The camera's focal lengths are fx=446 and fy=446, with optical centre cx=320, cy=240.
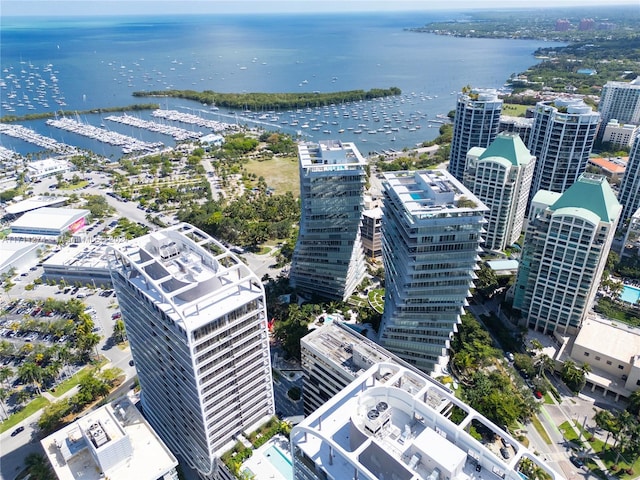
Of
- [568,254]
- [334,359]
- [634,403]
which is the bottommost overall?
[634,403]

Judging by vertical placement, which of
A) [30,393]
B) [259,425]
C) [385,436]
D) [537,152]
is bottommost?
[30,393]

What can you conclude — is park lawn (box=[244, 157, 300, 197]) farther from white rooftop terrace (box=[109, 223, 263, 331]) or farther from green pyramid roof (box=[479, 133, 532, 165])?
white rooftop terrace (box=[109, 223, 263, 331])


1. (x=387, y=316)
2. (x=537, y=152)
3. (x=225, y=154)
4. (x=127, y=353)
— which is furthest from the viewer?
(x=225, y=154)

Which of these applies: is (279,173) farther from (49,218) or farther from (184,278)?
(184,278)

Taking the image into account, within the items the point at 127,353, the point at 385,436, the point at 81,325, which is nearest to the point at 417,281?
the point at 385,436

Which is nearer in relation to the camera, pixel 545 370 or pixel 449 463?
pixel 449 463

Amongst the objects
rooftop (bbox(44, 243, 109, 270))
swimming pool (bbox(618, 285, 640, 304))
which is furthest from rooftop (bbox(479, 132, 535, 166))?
rooftop (bbox(44, 243, 109, 270))

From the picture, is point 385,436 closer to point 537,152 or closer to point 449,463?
point 449,463

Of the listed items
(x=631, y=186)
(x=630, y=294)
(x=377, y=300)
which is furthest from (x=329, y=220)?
(x=631, y=186)
